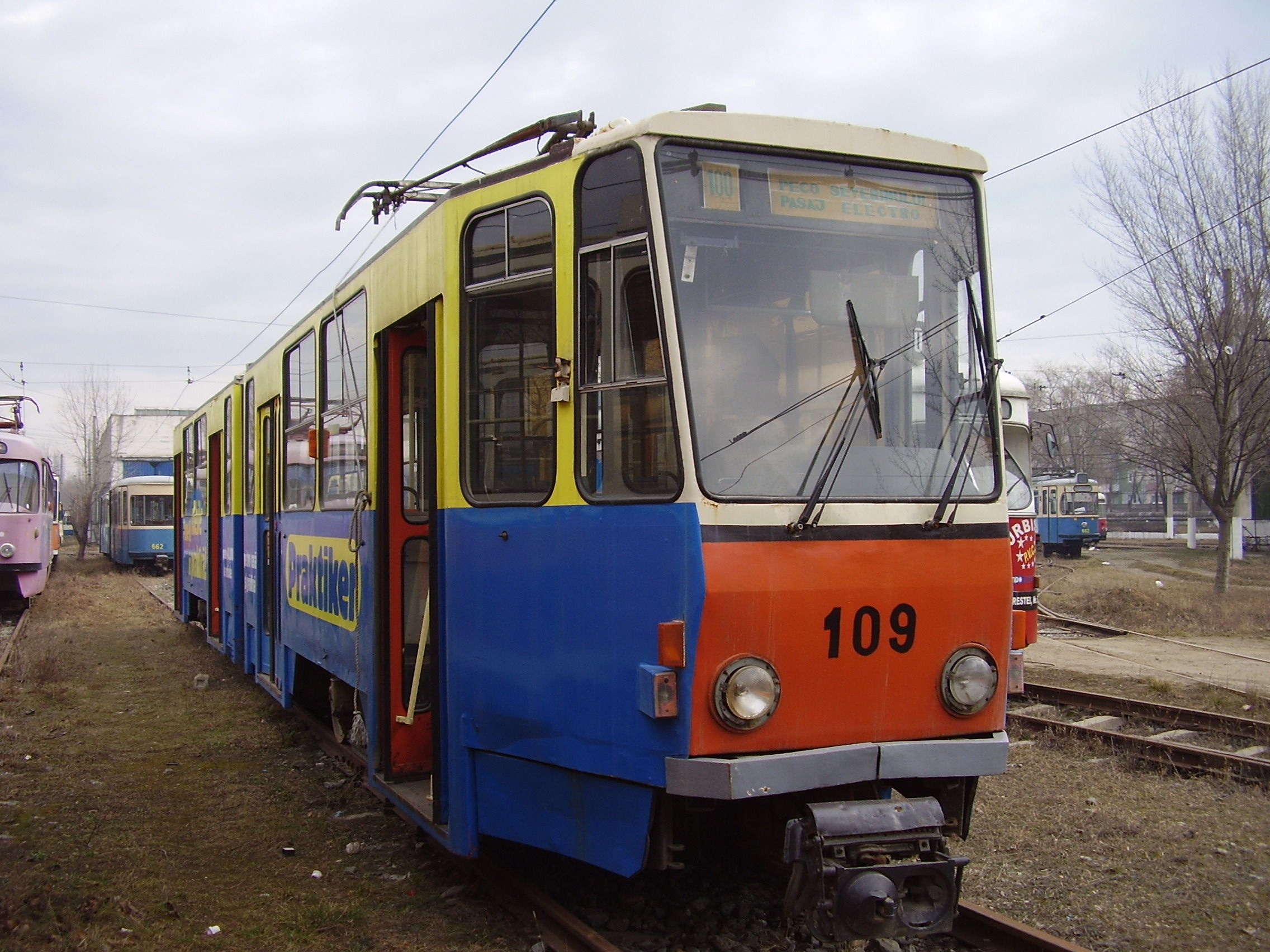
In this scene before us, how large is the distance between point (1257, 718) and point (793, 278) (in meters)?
7.26

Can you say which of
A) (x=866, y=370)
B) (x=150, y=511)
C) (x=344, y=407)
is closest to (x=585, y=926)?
(x=866, y=370)

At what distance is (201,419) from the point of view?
537 inches

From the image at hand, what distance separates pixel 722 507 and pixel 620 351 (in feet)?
2.30

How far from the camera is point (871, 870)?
3.76 m

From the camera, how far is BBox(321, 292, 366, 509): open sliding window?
6.18m

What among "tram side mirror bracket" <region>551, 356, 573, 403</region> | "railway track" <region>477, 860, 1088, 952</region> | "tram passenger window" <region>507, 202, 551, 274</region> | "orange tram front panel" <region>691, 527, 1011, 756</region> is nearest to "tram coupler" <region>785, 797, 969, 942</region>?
"orange tram front panel" <region>691, 527, 1011, 756</region>

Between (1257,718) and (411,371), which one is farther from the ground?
(411,371)

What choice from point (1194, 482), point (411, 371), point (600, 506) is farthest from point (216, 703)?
point (1194, 482)

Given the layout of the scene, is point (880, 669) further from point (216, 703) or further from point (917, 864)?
point (216, 703)

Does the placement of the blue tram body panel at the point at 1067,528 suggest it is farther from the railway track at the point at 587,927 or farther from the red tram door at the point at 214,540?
the railway track at the point at 587,927

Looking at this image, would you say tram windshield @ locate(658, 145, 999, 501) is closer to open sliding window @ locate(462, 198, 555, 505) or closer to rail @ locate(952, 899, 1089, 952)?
open sliding window @ locate(462, 198, 555, 505)

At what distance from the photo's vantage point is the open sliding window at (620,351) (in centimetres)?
398

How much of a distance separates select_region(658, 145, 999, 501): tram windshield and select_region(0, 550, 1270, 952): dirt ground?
1.93m

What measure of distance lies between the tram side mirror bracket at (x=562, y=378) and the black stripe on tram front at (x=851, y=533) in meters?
0.80
